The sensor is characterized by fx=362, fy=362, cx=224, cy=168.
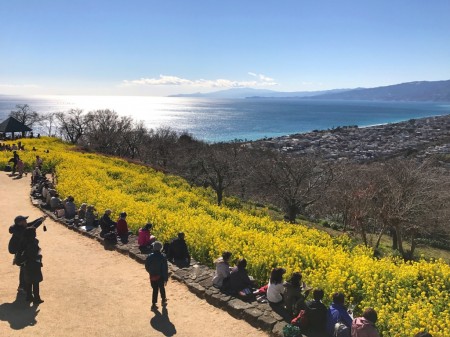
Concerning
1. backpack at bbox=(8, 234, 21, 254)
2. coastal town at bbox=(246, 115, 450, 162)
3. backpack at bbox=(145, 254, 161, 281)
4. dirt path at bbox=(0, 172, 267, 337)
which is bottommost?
coastal town at bbox=(246, 115, 450, 162)

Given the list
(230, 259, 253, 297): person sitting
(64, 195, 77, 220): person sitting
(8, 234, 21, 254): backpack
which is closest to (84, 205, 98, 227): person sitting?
(64, 195, 77, 220): person sitting

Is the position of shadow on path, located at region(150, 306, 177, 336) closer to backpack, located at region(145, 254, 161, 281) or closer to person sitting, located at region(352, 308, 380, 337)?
backpack, located at region(145, 254, 161, 281)

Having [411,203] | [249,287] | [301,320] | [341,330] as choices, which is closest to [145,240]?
[249,287]

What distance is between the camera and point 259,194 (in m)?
42.6

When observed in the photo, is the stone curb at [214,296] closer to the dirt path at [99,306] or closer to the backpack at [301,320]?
the dirt path at [99,306]

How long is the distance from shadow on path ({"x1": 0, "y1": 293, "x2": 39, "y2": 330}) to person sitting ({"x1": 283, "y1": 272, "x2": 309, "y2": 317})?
581cm

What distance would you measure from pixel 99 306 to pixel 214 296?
294 cm

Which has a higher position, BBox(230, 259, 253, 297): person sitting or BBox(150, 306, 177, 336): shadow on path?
BBox(230, 259, 253, 297): person sitting

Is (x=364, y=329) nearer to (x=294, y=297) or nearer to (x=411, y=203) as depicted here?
(x=294, y=297)

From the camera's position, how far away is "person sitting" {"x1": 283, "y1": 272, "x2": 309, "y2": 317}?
27.3 feet

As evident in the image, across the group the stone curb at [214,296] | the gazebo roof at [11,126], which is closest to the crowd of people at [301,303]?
the stone curb at [214,296]

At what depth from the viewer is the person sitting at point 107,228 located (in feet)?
45.0

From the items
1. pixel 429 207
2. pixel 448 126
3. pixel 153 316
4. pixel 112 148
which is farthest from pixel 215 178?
pixel 448 126

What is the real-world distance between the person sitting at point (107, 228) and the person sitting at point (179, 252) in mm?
3076
